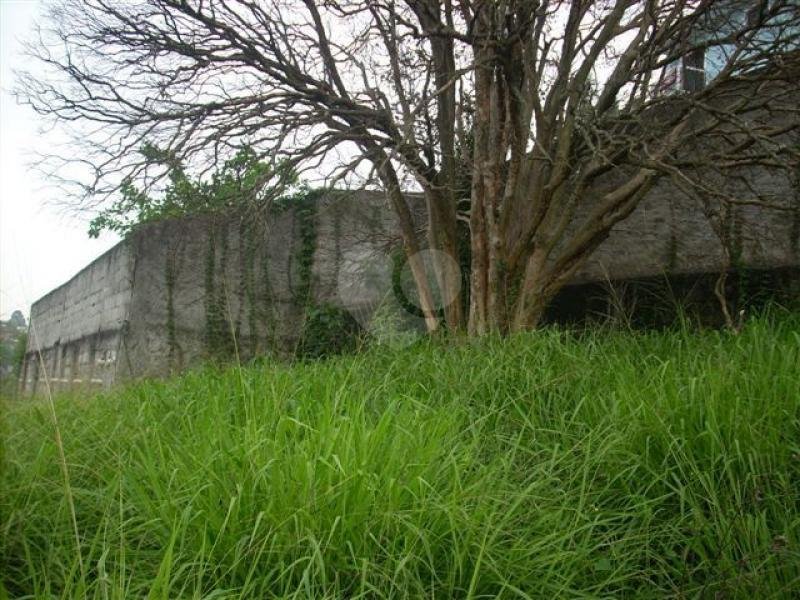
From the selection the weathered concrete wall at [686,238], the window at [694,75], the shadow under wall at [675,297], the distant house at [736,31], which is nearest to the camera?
the distant house at [736,31]

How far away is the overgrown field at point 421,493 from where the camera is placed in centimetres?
181

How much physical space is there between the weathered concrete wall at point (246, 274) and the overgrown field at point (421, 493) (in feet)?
12.7

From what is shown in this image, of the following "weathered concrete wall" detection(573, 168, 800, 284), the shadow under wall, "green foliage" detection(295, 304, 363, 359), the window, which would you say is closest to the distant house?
the window

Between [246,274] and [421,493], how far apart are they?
6814 mm

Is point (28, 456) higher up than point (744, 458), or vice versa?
point (28, 456)

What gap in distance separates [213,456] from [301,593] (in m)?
0.60

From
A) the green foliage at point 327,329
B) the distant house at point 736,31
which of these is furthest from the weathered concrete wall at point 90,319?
the distant house at point 736,31

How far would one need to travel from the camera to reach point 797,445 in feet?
8.23

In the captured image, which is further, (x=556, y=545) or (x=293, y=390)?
(x=293, y=390)

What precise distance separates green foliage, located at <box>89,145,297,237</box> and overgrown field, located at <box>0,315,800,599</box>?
2632mm

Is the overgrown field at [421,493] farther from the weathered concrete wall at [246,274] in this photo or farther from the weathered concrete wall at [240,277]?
the weathered concrete wall at [240,277]

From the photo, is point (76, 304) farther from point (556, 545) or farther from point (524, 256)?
point (556, 545)

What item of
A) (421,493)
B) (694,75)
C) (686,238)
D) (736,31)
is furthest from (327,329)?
(694,75)

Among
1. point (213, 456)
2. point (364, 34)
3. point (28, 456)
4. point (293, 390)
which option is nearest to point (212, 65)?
point (364, 34)
